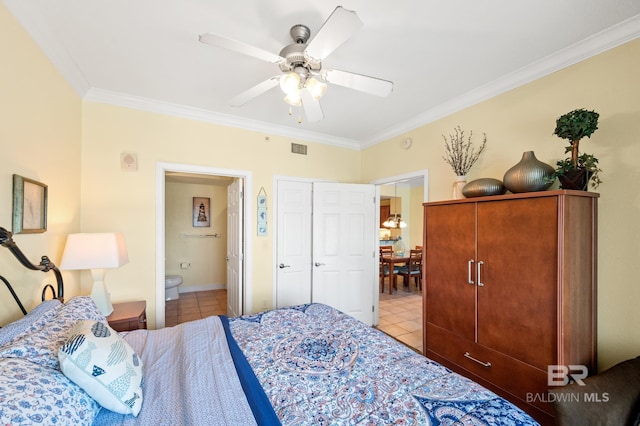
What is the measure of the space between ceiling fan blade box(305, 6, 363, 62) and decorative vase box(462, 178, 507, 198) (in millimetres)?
1467

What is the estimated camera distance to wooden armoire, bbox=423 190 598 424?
1.59m

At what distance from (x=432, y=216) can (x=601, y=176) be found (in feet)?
3.55

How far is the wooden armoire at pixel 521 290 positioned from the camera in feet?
5.22

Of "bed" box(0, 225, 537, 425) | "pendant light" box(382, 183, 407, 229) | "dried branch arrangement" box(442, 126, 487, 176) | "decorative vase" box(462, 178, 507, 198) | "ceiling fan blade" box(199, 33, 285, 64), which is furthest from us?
"pendant light" box(382, 183, 407, 229)

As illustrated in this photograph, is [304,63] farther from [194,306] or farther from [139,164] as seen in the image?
→ [194,306]

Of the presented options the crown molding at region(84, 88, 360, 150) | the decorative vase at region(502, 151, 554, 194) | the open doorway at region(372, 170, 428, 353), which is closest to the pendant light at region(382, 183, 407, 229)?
the open doorway at region(372, 170, 428, 353)

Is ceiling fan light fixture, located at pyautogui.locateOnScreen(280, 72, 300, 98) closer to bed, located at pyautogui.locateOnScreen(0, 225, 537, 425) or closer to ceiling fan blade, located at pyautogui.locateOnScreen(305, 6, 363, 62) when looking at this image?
ceiling fan blade, located at pyautogui.locateOnScreen(305, 6, 363, 62)

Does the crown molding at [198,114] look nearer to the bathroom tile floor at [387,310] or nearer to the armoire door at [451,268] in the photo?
the armoire door at [451,268]

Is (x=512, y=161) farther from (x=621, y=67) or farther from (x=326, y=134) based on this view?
(x=326, y=134)

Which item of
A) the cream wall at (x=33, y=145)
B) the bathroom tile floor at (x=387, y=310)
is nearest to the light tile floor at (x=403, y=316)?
the bathroom tile floor at (x=387, y=310)

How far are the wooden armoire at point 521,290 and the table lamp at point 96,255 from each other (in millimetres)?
2638

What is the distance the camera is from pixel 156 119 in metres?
2.78

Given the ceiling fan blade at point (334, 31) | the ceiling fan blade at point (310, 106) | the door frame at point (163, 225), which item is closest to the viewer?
the ceiling fan blade at point (334, 31)

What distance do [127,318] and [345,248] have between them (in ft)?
7.88
